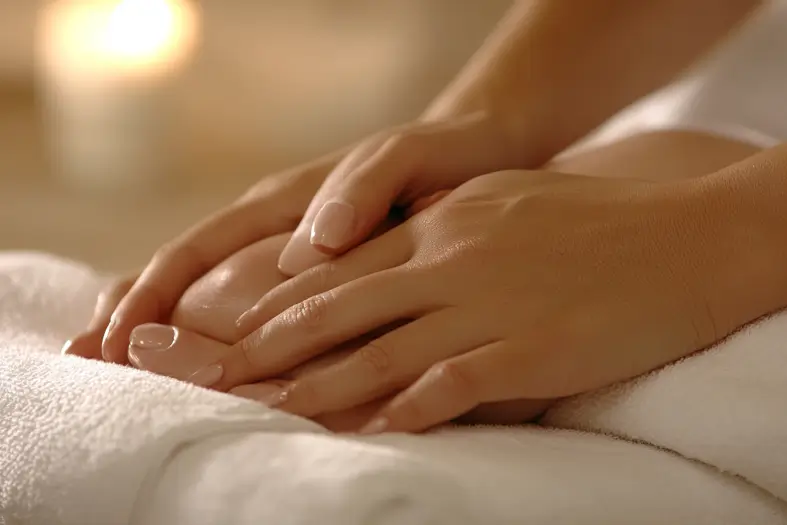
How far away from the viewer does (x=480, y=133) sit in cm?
65

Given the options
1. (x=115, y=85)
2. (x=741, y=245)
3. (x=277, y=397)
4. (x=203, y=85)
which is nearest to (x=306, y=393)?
(x=277, y=397)

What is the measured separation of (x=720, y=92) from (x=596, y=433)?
0.51m

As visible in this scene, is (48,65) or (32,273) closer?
(32,273)

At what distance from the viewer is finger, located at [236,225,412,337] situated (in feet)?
1.62

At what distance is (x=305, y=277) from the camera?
0.50 meters

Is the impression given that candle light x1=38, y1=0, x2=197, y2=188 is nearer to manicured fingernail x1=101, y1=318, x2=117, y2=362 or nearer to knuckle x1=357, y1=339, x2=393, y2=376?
manicured fingernail x1=101, y1=318, x2=117, y2=362

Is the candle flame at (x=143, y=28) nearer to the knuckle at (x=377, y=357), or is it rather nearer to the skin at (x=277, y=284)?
the skin at (x=277, y=284)

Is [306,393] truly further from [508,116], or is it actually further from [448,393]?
[508,116]

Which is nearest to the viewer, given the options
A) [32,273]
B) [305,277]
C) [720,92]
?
[305,277]

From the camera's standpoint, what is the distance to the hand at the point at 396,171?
1.72 ft

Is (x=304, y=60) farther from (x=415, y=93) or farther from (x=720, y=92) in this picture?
(x=720, y=92)

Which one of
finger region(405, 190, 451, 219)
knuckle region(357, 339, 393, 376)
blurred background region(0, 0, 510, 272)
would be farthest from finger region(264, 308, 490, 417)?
blurred background region(0, 0, 510, 272)

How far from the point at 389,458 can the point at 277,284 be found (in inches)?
8.1

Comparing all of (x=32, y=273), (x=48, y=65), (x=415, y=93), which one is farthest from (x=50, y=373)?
(x=48, y=65)
